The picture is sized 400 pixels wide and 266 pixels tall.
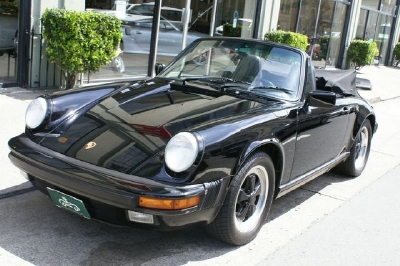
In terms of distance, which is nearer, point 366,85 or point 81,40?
point 366,85

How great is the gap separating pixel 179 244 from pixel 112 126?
0.98 metres

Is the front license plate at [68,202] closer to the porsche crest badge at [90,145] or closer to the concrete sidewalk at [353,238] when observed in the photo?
the porsche crest badge at [90,145]

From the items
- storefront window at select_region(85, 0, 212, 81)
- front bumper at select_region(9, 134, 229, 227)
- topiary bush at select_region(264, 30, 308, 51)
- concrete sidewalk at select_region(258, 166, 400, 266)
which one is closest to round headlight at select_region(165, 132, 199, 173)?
front bumper at select_region(9, 134, 229, 227)

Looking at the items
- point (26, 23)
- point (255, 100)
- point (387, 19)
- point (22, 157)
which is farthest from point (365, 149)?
point (387, 19)

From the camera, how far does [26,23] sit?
7312mm

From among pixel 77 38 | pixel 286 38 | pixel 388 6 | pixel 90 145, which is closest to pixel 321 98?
pixel 90 145

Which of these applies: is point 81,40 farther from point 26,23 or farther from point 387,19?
point 387,19

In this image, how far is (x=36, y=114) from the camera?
355cm

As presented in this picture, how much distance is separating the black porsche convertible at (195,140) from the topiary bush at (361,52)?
14.2 meters

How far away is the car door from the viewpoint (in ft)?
13.1

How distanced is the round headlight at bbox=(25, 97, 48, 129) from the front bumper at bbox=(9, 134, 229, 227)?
37 centimetres

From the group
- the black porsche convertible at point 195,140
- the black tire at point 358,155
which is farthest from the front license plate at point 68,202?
the black tire at point 358,155

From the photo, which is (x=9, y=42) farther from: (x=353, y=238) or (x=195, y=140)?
(x=353, y=238)

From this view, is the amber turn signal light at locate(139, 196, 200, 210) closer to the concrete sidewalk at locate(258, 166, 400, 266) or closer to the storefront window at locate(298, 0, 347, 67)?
the concrete sidewalk at locate(258, 166, 400, 266)
